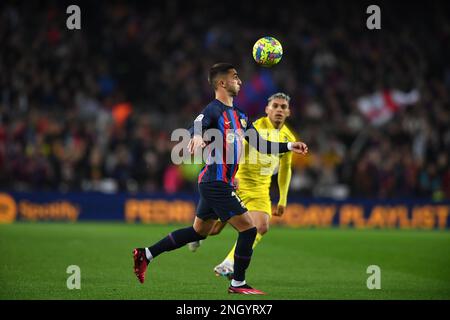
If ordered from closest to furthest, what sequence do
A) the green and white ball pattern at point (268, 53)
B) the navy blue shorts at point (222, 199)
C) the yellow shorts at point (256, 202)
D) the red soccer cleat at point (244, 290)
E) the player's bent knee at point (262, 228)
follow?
the red soccer cleat at point (244, 290) < the navy blue shorts at point (222, 199) < the green and white ball pattern at point (268, 53) < the player's bent knee at point (262, 228) < the yellow shorts at point (256, 202)

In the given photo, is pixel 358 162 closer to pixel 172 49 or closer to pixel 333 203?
pixel 333 203

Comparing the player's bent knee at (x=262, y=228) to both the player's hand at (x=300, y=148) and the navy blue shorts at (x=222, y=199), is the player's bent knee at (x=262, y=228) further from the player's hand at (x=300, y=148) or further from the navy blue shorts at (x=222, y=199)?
the player's hand at (x=300, y=148)

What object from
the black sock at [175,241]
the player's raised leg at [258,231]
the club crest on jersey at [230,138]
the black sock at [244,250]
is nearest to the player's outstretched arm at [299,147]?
the club crest on jersey at [230,138]

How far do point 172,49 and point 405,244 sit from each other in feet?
40.3

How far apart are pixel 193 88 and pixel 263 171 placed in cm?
1409

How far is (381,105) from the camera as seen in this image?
82.2 feet

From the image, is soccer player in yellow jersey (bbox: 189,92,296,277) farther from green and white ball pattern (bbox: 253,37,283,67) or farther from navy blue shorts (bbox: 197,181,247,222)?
navy blue shorts (bbox: 197,181,247,222)

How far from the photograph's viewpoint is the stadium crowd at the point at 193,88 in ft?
74.9

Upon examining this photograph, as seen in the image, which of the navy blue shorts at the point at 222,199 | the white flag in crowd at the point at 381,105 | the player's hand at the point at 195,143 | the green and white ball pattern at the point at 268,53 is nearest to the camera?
the player's hand at the point at 195,143

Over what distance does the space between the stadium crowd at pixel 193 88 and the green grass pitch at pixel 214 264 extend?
310 cm

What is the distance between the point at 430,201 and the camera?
73.7 ft

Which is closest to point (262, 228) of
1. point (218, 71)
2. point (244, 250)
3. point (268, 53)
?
point (244, 250)

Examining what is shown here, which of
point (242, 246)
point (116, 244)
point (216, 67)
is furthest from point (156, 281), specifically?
point (116, 244)

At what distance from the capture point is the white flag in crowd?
25.0 metres
